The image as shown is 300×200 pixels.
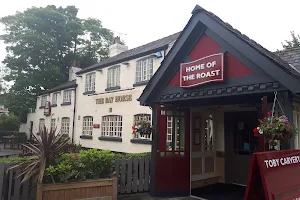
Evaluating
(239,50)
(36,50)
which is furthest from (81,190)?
(36,50)

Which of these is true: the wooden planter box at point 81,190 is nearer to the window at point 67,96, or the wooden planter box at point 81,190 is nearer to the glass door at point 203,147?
the glass door at point 203,147

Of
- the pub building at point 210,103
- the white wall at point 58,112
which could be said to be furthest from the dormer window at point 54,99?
the pub building at point 210,103

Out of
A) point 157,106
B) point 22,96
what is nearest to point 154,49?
point 157,106

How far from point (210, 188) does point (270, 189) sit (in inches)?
197

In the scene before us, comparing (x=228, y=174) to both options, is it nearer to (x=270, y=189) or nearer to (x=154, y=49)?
(x=270, y=189)

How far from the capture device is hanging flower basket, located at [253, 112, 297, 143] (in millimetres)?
3891

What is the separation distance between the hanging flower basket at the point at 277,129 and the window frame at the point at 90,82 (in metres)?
14.9

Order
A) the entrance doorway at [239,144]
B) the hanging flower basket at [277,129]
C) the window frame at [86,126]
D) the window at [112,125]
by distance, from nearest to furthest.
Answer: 1. the hanging flower basket at [277,129]
2. the entrance doorway at [239,144]
3. the window at [112,125]
4. the window frame at [86,126]

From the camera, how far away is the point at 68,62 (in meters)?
33.5

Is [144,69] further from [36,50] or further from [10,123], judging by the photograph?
[10,123]

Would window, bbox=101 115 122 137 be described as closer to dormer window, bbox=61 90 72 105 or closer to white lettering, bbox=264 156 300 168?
dormer window, bbox=61 90 72 105

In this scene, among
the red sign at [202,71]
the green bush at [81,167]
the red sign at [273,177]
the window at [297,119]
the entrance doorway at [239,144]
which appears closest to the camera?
the red sign at [273,177]

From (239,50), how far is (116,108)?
1078 cm

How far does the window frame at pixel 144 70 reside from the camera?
13.1 meters
